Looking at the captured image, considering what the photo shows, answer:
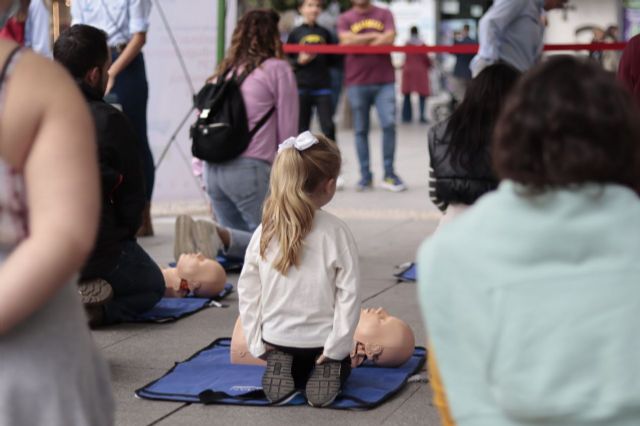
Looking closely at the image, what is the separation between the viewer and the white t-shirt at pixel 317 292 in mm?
4832

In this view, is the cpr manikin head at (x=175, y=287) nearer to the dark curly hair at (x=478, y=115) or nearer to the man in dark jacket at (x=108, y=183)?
the man in dark jacket at (x=108, y=183)

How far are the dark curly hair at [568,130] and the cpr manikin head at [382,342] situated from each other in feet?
10.8

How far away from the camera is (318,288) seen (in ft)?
15.9

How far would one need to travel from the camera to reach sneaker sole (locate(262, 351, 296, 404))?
16.1 ft

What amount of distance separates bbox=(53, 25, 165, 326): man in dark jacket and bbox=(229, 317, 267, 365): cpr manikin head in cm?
93

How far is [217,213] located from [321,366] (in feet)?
10.1

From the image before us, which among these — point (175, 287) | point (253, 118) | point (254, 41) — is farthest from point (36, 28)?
point (175, 287)

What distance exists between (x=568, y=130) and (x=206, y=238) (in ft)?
18.3

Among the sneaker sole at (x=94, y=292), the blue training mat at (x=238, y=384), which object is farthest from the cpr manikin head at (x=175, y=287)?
the blue training mat at (x=238, y=384)

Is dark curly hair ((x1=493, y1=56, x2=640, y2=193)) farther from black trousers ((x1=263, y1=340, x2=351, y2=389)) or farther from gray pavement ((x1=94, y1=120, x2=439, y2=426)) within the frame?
black trousers ((x1=263, y1=340, x2=351, y2=389))

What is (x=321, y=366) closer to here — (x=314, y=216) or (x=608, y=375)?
(x=314, y=216)

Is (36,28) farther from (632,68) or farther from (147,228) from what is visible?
(632,68)

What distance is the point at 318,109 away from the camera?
11945mm

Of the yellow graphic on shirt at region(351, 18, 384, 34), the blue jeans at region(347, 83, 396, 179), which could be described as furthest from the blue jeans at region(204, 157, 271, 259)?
the yellow graphic on shirt at region(351, 18, 384, 34)
